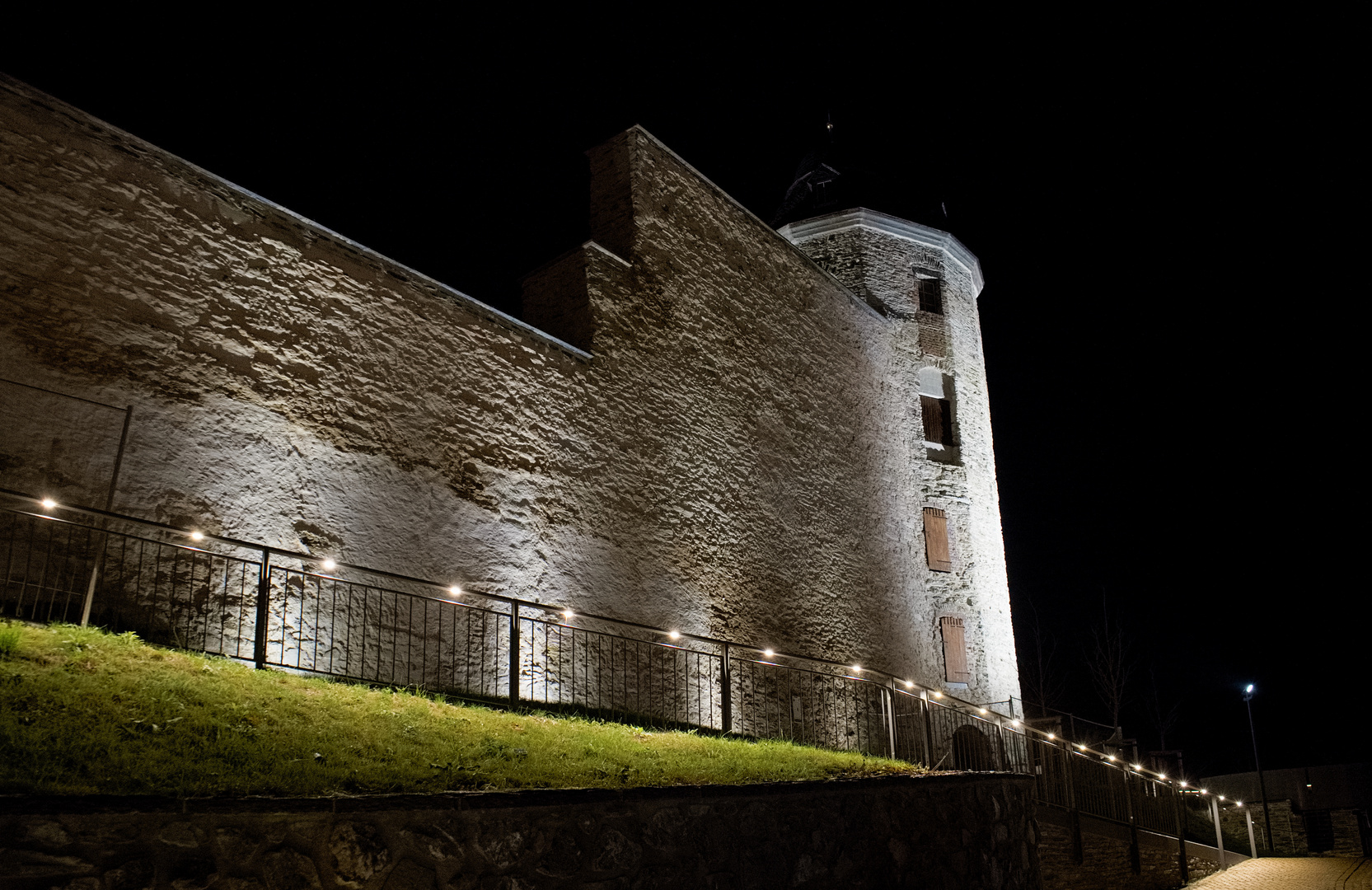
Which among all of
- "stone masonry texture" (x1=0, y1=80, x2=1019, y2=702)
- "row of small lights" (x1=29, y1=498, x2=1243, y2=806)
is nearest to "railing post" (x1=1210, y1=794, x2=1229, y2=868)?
"row of small lights" (x1=29, y1=498, x2=1243, y2=806)

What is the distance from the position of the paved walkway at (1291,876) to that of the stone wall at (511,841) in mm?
8292

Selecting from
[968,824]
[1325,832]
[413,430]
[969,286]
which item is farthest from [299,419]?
[1325,832]

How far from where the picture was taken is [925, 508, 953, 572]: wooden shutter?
19608mm

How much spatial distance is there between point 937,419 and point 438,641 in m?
13.8

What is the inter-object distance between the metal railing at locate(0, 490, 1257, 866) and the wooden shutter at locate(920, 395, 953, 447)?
679 cm

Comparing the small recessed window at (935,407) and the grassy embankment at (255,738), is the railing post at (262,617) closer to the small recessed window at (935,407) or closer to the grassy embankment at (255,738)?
the grassy embankment at (255,738)

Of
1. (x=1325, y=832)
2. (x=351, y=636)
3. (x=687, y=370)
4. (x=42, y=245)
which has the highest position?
(x=687, y=370)

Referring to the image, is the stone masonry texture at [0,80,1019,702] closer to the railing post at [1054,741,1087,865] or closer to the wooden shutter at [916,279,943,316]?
the wooden shutter at [916,279,943,316]

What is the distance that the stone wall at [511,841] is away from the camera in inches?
145

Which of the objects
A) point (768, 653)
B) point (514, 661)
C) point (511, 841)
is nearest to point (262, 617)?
point (514, 661)

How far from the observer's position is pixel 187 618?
8414 mm

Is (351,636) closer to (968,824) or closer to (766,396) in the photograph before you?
(968,824)

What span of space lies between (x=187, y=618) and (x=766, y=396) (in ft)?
34.6

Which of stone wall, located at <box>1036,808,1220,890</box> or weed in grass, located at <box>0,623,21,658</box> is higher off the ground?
weed in grass, located at <box>0,623,21,658</box>
